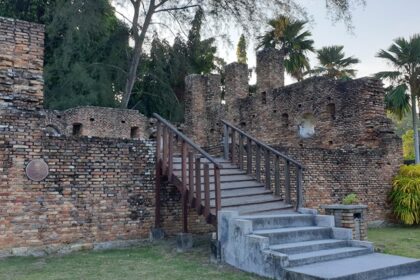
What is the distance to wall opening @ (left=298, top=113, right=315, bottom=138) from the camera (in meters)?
15.9

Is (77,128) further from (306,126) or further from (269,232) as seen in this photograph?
(269,232)

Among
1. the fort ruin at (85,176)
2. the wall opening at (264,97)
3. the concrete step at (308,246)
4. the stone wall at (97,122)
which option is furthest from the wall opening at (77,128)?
the concrete step at (308,246)

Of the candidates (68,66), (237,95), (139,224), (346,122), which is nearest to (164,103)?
(68,66)

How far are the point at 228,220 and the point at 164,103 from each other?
20788mm

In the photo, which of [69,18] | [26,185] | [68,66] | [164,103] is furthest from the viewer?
[164,103]

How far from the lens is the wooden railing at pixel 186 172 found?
6875 millimetres

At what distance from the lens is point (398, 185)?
1229 cm

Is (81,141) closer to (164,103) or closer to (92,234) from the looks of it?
(92,234)

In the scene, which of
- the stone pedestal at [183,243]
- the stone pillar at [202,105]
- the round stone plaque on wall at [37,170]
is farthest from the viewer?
the stone pillar at [202,105]

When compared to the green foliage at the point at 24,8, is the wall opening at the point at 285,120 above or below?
below

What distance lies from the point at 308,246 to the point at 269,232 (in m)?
0.60

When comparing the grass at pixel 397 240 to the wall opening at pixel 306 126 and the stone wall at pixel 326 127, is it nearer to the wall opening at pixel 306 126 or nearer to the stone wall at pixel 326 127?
the stone wall at pixel 326 127

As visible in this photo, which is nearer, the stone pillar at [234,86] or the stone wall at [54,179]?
the stone wall at [54,179]

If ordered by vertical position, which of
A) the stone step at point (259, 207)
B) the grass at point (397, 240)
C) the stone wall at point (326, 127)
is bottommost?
the grass at point (397, 240)
